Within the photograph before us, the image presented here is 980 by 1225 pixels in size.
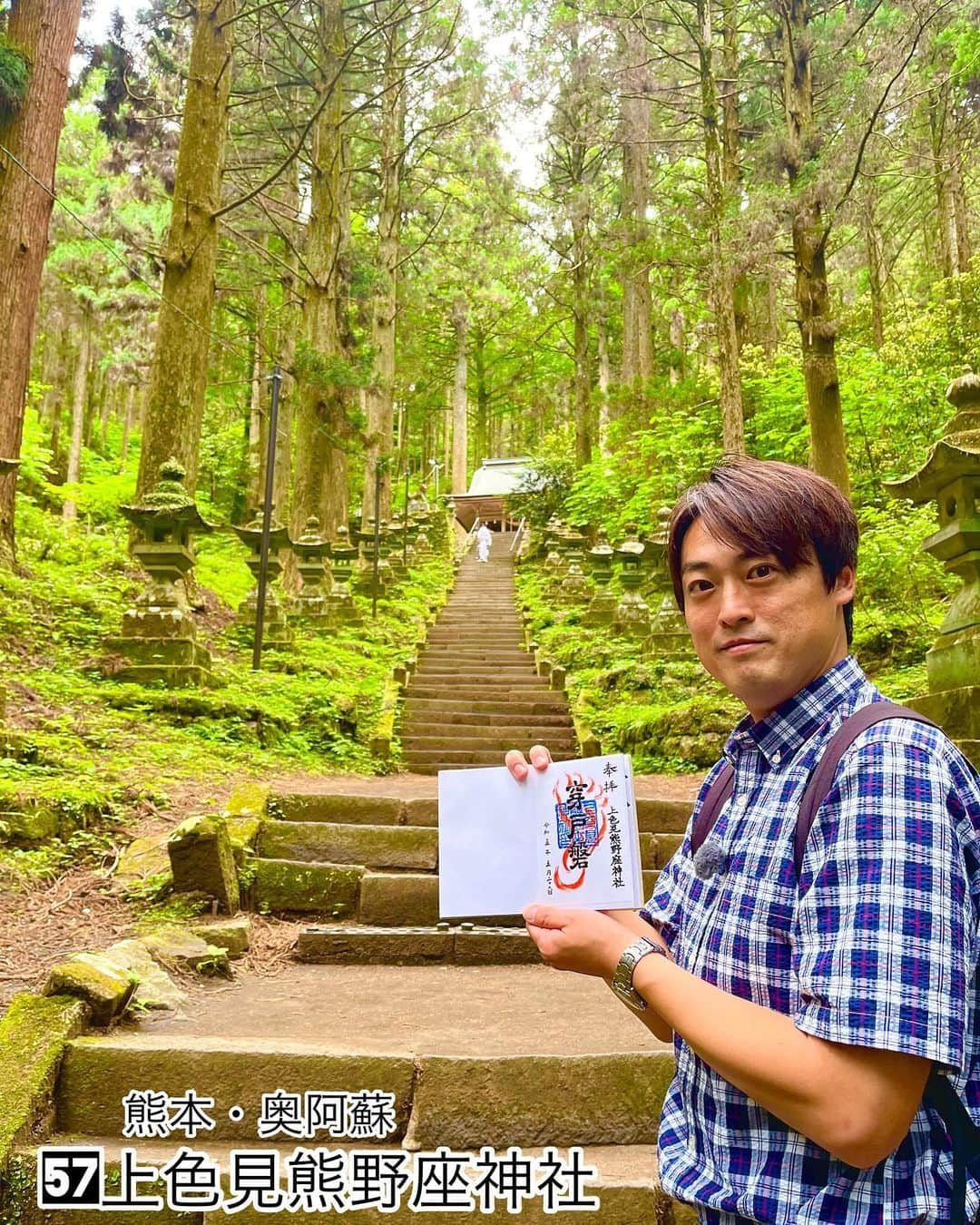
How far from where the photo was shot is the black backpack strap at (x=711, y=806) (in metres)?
1.33

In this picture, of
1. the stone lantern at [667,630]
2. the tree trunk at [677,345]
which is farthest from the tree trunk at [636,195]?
the stone lantern at [667,630]

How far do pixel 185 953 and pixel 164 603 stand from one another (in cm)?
574

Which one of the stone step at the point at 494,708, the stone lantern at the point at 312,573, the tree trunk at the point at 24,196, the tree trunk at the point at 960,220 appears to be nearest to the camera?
the tree trunk at the point at 24,196

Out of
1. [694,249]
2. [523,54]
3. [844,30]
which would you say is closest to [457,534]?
[523,54]

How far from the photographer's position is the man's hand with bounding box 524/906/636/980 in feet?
3.84

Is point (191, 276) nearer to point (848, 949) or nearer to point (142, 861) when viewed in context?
point (142, 861)

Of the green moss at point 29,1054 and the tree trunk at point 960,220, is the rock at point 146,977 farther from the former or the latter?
the tree trunk at point 960,220

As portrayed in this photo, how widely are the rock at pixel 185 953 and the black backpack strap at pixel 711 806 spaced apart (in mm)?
3122

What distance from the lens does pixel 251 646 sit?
11.8 meters

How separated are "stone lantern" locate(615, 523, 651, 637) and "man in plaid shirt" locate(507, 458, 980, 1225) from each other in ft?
41.1

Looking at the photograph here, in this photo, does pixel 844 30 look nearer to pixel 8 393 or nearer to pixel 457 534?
pixel 8 393

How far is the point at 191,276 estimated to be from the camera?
33.6 ft

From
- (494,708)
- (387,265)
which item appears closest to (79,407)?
(387,265)

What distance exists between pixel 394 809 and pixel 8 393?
20.9ft
